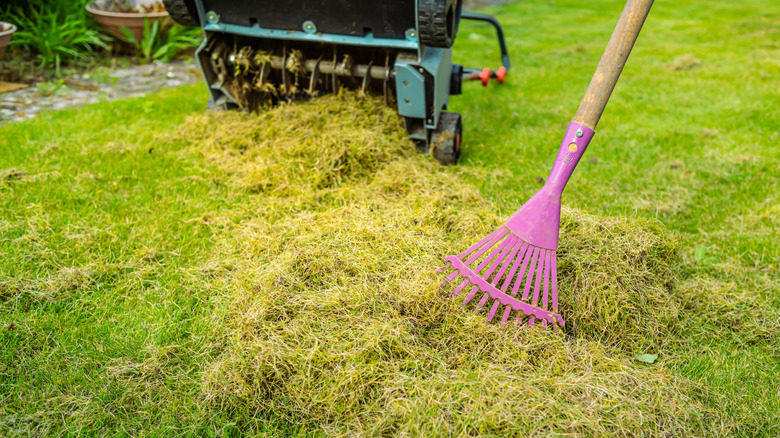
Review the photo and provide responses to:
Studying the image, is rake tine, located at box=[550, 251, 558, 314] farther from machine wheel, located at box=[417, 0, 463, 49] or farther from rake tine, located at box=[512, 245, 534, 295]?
machine wheel, located at box=[417, 0, 463, 49]

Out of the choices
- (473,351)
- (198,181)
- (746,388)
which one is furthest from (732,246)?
(198,181)

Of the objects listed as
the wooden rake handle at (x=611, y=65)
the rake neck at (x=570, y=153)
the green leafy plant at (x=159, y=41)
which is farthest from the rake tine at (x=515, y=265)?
the green leafy plant at (x=159, y=41)

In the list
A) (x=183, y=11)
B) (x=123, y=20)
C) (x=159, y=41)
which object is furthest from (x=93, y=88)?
(x=183, y=11)

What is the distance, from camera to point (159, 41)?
5.57 metres

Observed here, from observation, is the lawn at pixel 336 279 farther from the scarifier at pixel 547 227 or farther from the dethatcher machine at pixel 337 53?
the dethatcher machine at pixel 337 53

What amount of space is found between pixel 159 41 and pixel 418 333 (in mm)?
5253

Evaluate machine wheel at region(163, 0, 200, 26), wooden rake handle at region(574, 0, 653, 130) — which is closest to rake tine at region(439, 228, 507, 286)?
wooden rake handle at region(574, 0, 653, 130)

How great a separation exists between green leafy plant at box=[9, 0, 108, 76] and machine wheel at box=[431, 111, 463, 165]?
3925mm

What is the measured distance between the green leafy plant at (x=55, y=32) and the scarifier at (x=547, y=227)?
487 centimetres

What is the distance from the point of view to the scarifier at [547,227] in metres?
1.79

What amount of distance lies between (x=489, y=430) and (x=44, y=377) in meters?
1.52

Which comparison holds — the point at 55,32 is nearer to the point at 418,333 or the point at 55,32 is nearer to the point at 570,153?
the point at 418,333

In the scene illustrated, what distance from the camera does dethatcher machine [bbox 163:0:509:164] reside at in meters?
2.86

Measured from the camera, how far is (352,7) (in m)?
2.89
